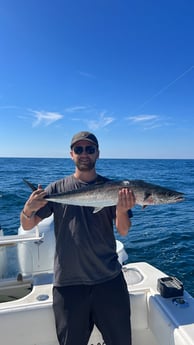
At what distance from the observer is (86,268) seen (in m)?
2.20

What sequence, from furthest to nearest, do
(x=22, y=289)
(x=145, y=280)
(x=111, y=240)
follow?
(x=22, y=289), (x=145, y=280), (x=111, y=240)

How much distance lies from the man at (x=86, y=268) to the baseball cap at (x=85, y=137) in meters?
0.01

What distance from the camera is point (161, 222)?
9.68m

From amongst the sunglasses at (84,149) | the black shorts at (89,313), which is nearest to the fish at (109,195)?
the sunglasses at (84,149)

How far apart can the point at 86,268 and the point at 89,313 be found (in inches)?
13.2

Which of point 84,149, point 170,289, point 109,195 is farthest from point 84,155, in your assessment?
point 170,289

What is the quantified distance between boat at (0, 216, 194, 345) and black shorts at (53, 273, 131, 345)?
36cm

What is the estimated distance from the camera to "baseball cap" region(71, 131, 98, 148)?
2.46 meters

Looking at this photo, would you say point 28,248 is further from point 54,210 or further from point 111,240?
point 111,240

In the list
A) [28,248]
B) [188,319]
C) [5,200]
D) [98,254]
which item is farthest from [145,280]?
[5,200]

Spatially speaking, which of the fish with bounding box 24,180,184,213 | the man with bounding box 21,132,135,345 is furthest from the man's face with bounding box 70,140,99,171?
the fish with bounding box 24,180,184,213

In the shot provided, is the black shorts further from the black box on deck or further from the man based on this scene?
the black box on deck

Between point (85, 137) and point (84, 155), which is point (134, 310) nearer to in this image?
point (84, 155)

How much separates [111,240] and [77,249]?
11.3 inches
